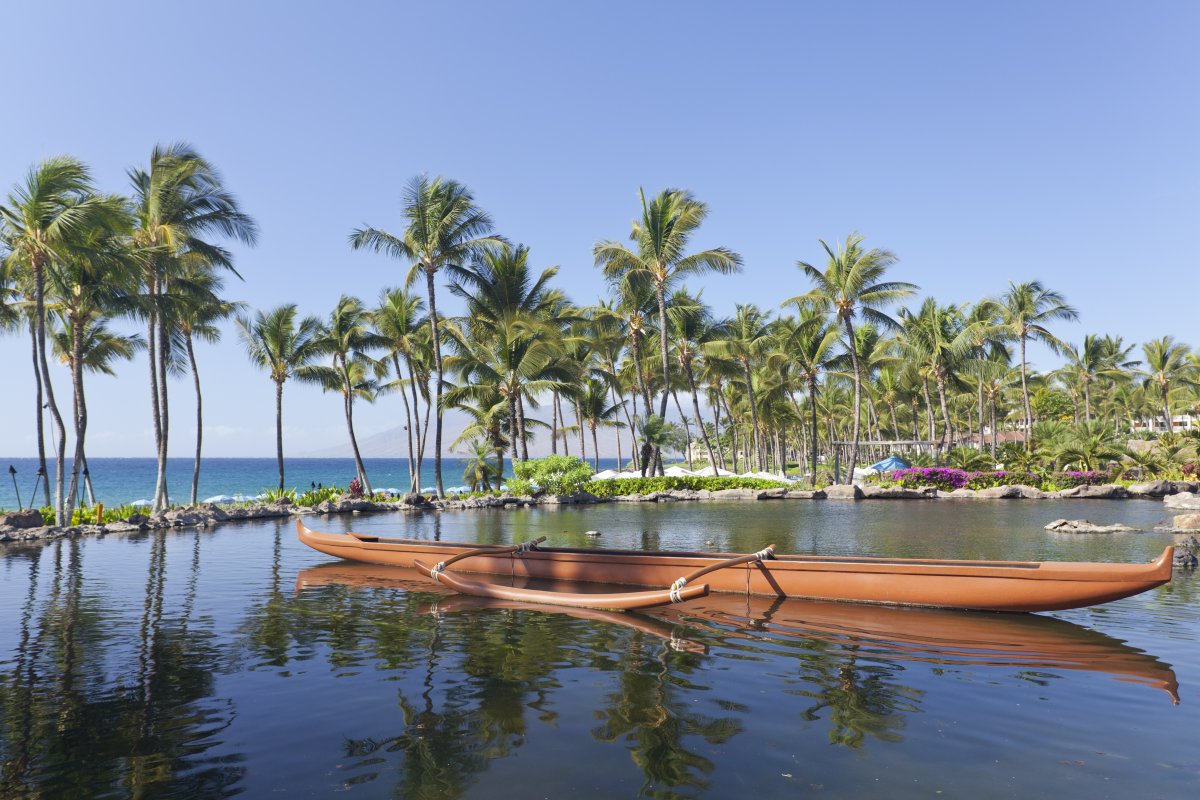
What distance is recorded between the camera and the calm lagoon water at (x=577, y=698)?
4918 mm

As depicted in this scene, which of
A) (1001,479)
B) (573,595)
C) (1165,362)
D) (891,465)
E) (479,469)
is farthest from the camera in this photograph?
(1165,362)

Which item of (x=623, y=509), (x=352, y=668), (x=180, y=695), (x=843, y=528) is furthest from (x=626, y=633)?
(x=623, y=509)

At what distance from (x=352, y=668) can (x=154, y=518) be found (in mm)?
21153

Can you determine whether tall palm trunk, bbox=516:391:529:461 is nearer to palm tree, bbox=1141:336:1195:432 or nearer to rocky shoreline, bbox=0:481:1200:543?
rocky shoreline, bbox=0:481:1200:543

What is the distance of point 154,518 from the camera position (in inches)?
966

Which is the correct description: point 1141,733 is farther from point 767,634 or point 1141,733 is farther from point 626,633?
point 626,633

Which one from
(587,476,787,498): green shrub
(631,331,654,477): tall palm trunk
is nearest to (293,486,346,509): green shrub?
(587,476,787,498): green shrub

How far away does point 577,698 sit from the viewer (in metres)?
6.61

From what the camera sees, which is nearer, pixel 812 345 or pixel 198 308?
pixel 198 308

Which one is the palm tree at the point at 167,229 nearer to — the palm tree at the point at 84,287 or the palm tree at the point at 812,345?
the palm tree at the point at 84,287

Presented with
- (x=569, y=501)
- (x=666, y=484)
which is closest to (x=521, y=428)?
(x=569, y=501)

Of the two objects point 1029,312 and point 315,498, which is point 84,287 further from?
point 1029,312

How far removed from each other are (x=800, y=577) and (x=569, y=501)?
24568mm

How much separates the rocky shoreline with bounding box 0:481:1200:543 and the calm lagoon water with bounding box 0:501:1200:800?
11.4 metres
